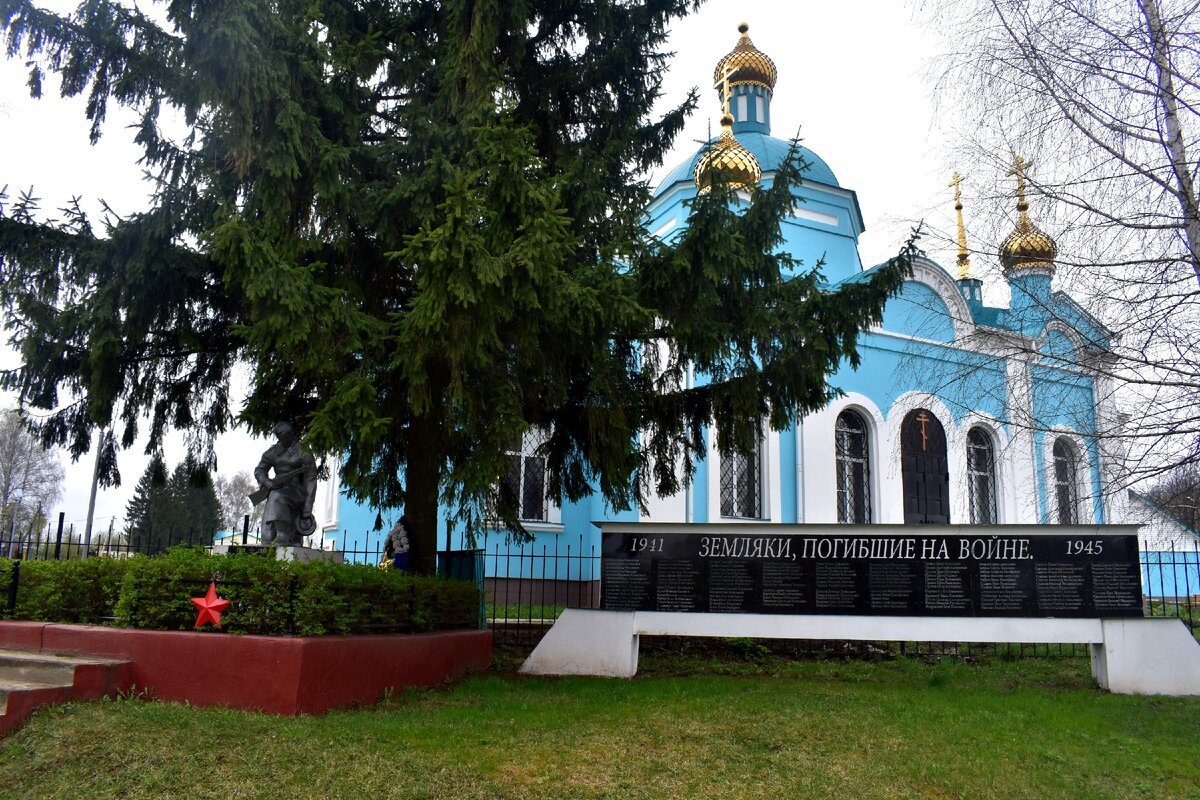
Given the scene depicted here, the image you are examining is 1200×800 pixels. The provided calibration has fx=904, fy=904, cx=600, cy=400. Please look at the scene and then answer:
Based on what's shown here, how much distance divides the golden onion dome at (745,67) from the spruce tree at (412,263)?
13824 millimetres

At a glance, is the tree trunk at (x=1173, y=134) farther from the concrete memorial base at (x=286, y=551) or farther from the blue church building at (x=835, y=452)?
the concrete memorial base at (x=286, y=551)

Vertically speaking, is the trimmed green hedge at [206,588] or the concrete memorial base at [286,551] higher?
the concrete memorial base at [286,551]

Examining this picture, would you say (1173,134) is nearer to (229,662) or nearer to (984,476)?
(229,662)

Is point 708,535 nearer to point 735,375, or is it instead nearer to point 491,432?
point 735,375

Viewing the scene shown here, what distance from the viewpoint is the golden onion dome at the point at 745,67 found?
22859 mm

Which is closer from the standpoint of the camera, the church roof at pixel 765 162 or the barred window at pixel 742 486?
the barred window at pixel 742 486

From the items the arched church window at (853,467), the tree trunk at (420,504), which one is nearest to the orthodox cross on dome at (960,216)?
the tree trunk at (420,504)

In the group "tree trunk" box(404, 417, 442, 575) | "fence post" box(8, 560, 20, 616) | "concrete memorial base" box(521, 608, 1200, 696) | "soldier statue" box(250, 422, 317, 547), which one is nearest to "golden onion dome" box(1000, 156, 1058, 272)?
"concrete memorial base" box(521, 608, 1200, 696)

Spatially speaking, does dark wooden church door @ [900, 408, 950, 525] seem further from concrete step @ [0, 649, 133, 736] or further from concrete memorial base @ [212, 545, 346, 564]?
concrete step @ [0, 649, 133, 736]

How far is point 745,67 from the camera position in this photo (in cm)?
2288

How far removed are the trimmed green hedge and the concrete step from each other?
0.47 m

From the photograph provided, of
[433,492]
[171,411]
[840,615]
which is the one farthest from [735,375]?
[171,411]

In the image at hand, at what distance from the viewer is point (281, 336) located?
6945 millimetres

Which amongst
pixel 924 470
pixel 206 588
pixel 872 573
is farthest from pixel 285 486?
pixel 924 470
